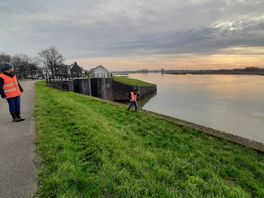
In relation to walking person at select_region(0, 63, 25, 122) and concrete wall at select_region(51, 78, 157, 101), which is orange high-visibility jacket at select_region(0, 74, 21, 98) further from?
concrete wall at select_region(51, 78, 157, 101)

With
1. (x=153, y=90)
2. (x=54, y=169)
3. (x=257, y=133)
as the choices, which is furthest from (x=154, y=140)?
(x=153, y=90)

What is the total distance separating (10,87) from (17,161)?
346 cm

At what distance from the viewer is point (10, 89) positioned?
6.12m

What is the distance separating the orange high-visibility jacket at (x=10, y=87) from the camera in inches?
237

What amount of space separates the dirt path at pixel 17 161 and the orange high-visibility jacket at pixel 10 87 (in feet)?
3.22

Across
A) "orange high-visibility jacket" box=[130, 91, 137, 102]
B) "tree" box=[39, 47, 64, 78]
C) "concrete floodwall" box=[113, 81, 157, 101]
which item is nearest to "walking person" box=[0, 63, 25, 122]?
"orange high-visibility jacket" box=[130, 91, 137, 102]

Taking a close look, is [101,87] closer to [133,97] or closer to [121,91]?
[121,91]

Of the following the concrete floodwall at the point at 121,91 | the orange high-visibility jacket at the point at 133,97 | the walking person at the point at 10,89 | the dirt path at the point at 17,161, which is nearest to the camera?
the dirt path at the point at 17,161

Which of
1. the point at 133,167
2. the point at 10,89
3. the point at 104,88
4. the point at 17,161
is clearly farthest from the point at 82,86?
the point at 133,167

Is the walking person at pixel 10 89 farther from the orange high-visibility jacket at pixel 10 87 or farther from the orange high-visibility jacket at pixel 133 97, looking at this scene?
the orange high-visibility jacket at pixel 133 97

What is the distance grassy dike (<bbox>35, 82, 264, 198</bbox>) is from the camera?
109 inches

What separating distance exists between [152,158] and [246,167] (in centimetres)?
266

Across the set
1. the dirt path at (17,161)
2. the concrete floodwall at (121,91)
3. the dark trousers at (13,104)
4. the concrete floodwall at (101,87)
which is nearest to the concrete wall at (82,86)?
the concrete floodwall at (101,87)

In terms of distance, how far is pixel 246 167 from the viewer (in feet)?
16.6
